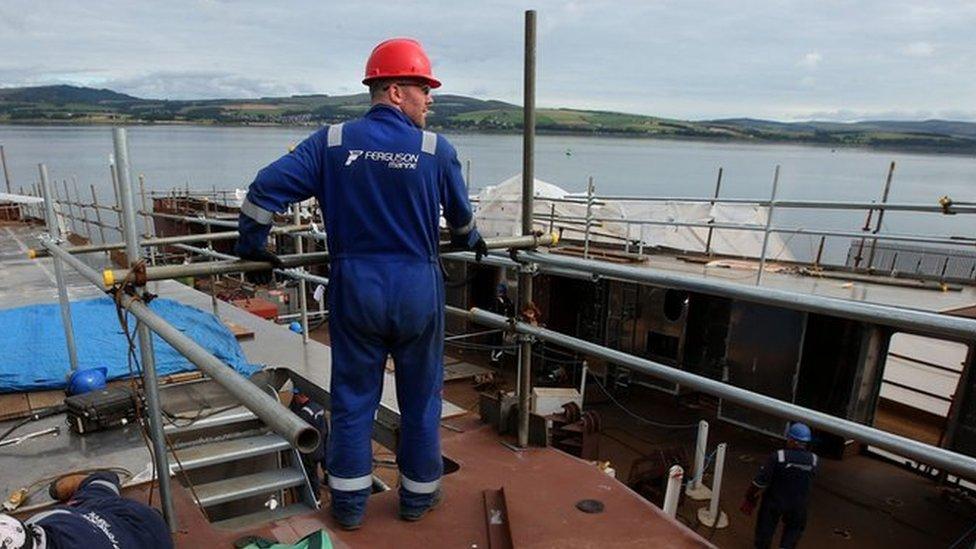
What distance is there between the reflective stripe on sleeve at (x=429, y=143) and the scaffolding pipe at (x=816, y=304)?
649 mm

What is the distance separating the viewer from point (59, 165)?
233 feet

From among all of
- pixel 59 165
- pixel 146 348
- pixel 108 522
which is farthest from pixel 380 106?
pixel 59 165

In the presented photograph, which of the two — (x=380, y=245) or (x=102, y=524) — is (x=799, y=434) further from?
(x=102, y=524)

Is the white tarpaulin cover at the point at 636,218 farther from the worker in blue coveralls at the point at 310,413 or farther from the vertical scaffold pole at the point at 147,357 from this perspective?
the vertical scaffold pole at the point at 147,357

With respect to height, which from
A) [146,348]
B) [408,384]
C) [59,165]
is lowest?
[59,165]

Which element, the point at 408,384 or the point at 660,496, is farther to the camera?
the point at 660,496

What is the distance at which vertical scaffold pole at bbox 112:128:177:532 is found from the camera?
7.00ft

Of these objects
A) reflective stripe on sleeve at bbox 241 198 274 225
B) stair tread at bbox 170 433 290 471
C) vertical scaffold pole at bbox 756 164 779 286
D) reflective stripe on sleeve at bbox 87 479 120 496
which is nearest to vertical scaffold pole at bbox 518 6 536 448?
reflective stripe on sleeve at bbox 241 198 274 225

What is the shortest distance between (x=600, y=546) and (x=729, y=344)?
870 centimetres

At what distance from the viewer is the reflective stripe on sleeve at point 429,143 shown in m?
2.21

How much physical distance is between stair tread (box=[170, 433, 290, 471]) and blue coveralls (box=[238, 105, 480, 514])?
949 millimetres

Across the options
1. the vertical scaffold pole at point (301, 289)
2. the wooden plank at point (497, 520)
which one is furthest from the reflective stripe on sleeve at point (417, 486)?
the vertical scaffold pole at point (301, 289)

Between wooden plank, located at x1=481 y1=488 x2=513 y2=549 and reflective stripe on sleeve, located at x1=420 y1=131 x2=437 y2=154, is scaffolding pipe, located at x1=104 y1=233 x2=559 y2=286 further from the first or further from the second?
wooden plank, located at x1=481 y1=488 x2=513 y2=549

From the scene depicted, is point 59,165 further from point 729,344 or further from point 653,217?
point 729,344
